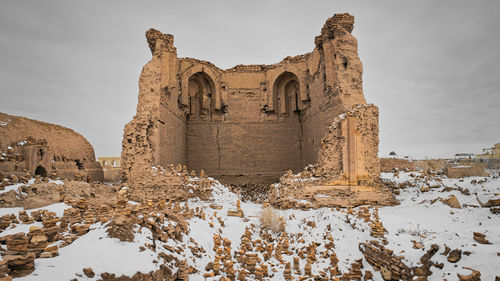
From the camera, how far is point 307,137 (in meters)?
13.4

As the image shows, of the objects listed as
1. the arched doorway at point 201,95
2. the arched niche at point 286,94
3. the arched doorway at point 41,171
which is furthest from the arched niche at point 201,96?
the arched doorway at point 41,171

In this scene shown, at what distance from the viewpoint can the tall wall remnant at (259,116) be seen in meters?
9.51

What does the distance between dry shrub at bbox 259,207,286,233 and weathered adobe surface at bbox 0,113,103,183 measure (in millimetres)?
6994

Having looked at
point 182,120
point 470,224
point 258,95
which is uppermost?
point 258,95

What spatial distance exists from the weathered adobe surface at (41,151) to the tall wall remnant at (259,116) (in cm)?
310

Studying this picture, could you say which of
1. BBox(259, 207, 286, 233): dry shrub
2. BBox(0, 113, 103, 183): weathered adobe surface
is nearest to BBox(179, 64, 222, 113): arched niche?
BBox(0, 113, 103, 183): weathered adobe surface

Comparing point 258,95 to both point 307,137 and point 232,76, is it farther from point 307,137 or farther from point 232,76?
point 307,137

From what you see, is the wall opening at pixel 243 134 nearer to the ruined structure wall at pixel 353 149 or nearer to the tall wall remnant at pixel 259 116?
the tall wall remnant at pixel 259 116

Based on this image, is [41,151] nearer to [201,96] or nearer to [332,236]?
[201,96]

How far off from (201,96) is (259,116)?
3.29 m

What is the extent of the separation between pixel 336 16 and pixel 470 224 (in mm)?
8114

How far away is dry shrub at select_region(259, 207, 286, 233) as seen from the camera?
7.61 metres

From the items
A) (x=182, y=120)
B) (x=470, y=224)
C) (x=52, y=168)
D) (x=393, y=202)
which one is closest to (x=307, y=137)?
(x=393, y=202)

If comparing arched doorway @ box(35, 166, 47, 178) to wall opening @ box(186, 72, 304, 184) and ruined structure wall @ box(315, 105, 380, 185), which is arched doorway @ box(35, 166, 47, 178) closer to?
wall opening @ box(186, 72, 304, 184)
